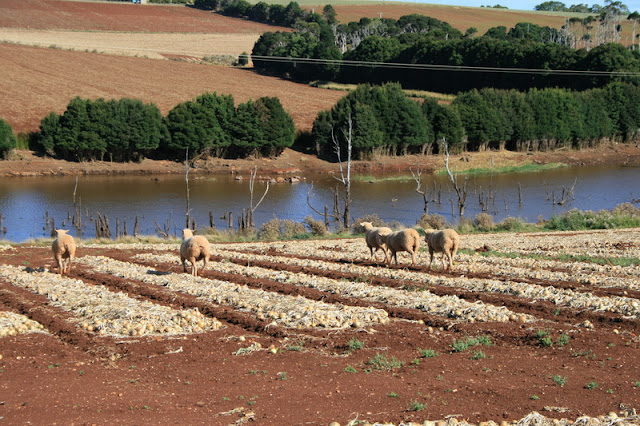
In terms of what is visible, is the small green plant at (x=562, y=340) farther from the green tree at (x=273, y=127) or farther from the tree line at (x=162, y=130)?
the green tree at (x=273, y=127)

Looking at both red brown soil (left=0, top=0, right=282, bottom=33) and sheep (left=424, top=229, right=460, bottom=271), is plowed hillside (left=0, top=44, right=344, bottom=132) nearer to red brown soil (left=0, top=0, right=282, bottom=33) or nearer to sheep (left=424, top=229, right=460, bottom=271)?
red brown soil (left=0, top=0, right=282, bottom=33)

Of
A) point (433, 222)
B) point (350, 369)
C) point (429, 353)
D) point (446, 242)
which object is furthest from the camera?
point (433, 222)

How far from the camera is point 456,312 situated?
18.3m

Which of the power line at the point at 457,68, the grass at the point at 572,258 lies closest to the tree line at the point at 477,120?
the power line at the point at 457,68

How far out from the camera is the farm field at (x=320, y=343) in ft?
38.9

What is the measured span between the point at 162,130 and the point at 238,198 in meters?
25.1

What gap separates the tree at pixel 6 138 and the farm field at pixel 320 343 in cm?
5791

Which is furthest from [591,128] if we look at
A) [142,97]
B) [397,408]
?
[397,408]

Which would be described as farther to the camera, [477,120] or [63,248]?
[477,120]

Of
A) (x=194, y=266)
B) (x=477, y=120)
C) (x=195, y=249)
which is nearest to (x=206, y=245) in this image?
(x=195, y=249)

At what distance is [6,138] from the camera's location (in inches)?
3142

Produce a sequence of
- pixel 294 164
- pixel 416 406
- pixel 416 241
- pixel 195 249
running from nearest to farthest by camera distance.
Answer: pixel 416 406 < pixel 195 249 < pixel 416 241 < pixel 294 164

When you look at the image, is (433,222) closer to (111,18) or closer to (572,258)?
(572,258)

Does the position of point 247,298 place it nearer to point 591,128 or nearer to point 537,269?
point 537,269
